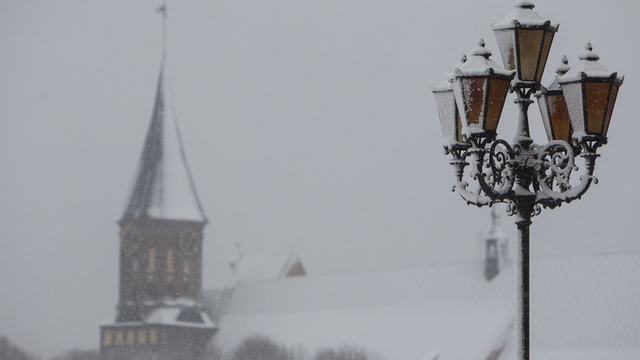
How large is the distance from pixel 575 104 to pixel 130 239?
1774 inches

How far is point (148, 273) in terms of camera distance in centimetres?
4766

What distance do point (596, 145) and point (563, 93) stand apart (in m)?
0.37

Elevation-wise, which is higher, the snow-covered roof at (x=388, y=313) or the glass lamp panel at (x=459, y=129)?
the glass lamp panel at (x=459, y=129)

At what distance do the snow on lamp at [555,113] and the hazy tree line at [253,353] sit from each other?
35868 millimetres

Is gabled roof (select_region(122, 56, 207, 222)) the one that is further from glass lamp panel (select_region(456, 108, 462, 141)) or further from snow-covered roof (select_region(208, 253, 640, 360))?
glass lamp panel (select_region(456, 108, 462, 141))

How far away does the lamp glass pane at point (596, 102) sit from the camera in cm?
575

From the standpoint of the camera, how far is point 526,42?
5680 mm

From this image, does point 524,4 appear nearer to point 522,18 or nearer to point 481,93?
point 522,18

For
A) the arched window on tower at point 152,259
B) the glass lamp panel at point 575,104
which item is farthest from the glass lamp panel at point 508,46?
the arched window on tower at point 152,259

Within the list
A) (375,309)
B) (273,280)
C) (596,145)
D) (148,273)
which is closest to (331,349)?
(375,309)

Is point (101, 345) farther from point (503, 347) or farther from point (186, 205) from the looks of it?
point (503, 347)

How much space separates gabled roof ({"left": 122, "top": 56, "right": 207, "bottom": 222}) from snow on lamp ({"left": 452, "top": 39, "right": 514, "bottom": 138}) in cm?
4422

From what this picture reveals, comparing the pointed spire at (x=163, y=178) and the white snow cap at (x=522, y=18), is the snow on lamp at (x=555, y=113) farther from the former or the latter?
the pointed spire at (x=163, y=178)

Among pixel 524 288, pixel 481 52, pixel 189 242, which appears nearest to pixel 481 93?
pixel 481 52
